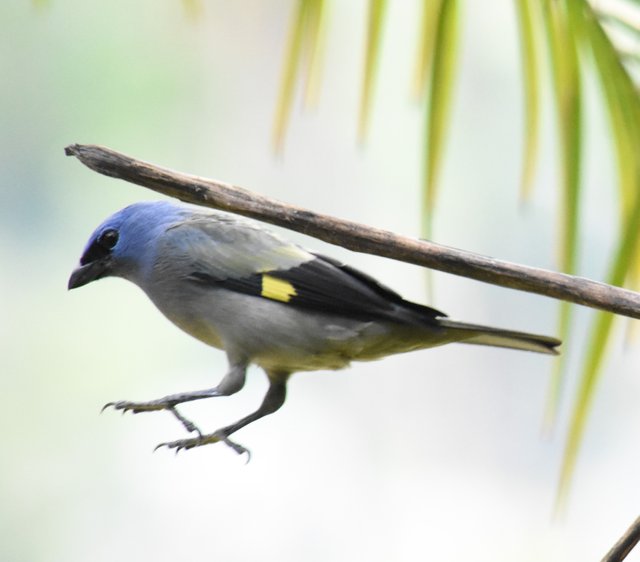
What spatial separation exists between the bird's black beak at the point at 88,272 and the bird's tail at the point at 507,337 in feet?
1.64

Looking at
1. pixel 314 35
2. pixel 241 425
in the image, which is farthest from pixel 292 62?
pixel 241 425

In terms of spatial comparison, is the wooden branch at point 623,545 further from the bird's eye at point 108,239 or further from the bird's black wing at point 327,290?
the bird's eye at point 108,239

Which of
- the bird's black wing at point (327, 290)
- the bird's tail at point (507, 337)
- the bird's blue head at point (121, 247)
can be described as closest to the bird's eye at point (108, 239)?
the bird's blue head at point (121, 247)

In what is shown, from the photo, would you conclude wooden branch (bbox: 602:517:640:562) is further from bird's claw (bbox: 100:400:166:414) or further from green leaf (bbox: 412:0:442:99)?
green leaf (bbox: 412:0:442:99)

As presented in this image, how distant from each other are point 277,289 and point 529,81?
59 cm

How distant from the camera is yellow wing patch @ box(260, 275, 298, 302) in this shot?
1.46 m

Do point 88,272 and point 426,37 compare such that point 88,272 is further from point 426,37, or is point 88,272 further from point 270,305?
point 426,37

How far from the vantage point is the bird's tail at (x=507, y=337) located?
1398 millimetres

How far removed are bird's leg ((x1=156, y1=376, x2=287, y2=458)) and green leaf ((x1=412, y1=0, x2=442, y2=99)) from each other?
0.57 m

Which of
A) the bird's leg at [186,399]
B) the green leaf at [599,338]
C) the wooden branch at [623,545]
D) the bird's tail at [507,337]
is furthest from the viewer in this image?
the green leaf at [599,338]

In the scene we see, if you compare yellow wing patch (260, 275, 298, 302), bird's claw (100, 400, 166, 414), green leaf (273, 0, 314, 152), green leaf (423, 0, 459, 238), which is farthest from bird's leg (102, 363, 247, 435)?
green leaf (273, 0, 314, 152)

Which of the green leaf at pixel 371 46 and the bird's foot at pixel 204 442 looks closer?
the bird's foot at pixel 204 442

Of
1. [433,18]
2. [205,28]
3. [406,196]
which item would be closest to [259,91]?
[205,28]

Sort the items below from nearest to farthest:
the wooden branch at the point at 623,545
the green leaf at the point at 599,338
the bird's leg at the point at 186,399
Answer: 1. the wooden branch at the point at 623,545
2. the bird's leg at the point at 186,399
3. the green leaf at the point at 599,338
